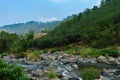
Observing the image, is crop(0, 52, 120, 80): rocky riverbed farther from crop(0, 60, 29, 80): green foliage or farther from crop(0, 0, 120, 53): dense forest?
crop(0, 0, 120, 53): dense forest

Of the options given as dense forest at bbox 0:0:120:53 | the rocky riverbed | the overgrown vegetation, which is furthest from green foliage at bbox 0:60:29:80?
the overgrown vegetation

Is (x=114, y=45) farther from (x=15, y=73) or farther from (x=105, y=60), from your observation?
(x=15, y=73)

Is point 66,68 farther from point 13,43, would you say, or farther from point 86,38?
point 13,43

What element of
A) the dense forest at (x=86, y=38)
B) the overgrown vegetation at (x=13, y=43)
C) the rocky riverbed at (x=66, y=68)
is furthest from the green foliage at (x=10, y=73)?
the overgrown vegetation at (x=13, y=43)

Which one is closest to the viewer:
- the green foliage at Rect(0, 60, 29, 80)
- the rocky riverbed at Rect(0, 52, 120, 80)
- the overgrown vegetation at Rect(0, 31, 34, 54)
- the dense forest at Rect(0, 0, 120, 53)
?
the green foliage at Rect(0, 60, 29, 80)

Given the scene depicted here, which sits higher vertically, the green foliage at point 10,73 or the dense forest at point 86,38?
the dense forest at point 86,38

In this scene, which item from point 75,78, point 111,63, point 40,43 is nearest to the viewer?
point 75,78

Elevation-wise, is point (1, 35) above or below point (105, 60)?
above

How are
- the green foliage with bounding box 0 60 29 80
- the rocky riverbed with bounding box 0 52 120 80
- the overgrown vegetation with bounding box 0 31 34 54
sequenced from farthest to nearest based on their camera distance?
the overgrown vegetation with bounding box 0 31 34 54, the rocky riverbed with bounding box 0 52 120 80, the green foliage with bounding box 0 60 29 80

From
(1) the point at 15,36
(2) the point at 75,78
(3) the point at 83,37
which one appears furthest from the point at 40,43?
(2) the point at 75,78

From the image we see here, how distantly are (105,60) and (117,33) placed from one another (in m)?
52.9

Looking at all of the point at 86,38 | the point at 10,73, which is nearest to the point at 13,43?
the point at 86,38

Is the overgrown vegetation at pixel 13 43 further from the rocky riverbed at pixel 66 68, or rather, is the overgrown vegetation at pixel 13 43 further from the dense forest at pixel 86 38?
the rocky riverbed at pixel 66 68

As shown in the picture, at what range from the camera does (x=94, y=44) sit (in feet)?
472
